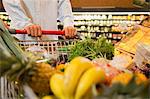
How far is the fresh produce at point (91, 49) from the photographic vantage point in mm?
2582

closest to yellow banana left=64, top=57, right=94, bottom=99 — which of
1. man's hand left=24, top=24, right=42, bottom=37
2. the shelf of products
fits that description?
man's hand left=24, top=24, right=42, bottom=37

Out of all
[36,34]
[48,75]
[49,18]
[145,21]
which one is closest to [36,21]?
[49,18]

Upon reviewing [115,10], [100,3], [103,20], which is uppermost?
[100,3]

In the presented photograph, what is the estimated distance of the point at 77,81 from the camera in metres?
1.06

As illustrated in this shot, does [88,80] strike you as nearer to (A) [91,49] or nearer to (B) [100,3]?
(A) [91,49]

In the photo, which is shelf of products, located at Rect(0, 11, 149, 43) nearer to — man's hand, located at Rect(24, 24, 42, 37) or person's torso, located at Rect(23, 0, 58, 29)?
person's torso, located at Rect(23, 0, 58, 29)

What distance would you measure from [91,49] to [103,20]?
4.83 metres

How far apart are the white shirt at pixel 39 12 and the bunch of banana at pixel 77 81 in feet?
7.53

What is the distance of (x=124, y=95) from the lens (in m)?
0.91

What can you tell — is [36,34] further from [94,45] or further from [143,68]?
[143,68]

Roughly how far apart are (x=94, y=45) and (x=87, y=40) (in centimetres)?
8

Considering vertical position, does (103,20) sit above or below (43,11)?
below

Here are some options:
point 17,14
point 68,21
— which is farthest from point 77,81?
point 68,21

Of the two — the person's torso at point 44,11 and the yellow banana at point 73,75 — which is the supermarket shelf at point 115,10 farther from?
the yellow banana at point 73,75
